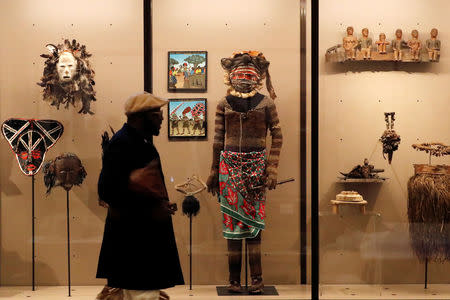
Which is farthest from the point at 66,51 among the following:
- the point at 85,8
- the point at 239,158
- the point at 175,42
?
the point at 239,158

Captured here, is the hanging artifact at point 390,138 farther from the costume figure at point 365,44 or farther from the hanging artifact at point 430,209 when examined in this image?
the costume figure at point 365,44

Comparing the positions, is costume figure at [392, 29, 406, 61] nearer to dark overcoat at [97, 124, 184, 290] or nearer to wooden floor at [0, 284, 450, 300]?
wooden floor at [0, 284, 450, 300]

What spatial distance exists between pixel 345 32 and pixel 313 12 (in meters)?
0.30

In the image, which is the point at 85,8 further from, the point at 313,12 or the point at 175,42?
the point at 313,12

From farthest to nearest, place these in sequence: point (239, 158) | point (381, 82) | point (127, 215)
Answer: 1. point (381, 82)
2. point (239, 158)
3. point (127, 215)

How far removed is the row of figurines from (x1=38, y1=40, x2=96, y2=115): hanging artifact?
1.88 m

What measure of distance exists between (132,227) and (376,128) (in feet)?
7.32

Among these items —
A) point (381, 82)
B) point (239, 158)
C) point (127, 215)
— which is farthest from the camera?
point (381, 82)

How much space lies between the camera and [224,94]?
4.74 m

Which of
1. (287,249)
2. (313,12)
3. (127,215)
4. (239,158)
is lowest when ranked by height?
(287,249)

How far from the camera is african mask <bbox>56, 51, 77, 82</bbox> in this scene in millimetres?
4602

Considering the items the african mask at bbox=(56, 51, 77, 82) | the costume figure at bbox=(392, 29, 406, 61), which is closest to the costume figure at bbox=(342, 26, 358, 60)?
the costume figure at bbox=(392, 29, 406, 61)

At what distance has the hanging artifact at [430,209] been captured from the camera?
474 centimetres

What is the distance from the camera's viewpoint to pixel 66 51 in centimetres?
464
